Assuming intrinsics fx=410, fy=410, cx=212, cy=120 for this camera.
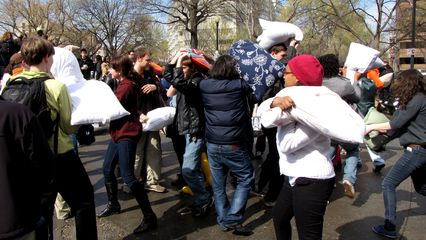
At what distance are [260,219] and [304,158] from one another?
1.90m

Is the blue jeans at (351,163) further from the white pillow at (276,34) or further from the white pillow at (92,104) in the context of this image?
the white pillow at (92,104)

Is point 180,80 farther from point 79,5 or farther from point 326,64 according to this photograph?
point 79,5

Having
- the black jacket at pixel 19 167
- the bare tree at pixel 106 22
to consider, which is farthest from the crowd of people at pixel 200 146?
the bare tree at pixel 106 22

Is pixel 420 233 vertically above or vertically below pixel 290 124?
below

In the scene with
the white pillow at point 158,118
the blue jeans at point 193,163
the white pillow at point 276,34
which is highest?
the white pillow at point 276,34

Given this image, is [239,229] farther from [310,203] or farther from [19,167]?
[19,167]

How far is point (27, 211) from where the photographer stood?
207cm

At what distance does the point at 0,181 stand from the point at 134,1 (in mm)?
34683

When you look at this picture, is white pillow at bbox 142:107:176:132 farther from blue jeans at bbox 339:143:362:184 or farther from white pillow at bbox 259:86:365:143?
white pillow at bbox 259:86:365:143

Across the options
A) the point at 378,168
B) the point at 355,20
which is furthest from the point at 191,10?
the point at 378,168

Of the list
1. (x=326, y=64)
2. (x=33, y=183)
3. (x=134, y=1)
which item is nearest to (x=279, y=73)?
(x=326, y=64)

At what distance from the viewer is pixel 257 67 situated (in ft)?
13.8

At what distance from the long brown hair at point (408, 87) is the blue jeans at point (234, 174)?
1549 millimetres

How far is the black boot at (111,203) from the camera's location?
4496 millimetres
